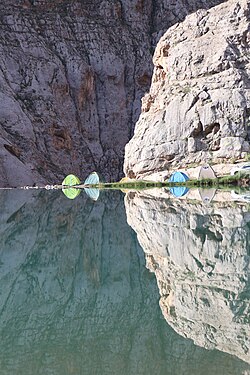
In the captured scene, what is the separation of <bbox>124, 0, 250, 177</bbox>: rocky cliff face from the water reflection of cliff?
20.2 metres

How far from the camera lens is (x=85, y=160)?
52.1 metres

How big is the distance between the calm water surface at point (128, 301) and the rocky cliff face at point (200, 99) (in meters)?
21.4

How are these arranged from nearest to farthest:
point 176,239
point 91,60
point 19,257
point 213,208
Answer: point 19,257 → point 176,239 → point 213,208 → point 91,60

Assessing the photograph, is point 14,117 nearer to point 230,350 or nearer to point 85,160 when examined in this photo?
point 85,160

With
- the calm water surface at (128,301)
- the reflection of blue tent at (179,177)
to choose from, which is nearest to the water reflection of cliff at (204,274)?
the calm water surface at (128,301)

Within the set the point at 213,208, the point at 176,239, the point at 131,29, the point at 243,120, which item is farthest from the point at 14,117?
the point at 176,239

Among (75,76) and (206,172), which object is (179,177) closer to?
(206,172)

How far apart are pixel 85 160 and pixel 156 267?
4612 centimetres

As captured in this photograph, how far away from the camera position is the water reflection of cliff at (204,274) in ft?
13.2

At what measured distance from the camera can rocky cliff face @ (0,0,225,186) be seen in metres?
49.9

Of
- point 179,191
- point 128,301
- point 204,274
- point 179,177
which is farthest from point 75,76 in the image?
point 128,301

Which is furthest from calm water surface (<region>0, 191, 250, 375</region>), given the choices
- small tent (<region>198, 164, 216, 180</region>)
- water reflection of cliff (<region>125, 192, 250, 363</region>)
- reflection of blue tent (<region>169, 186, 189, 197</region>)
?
small tent (<region>198, 164, 216, 180</region>)

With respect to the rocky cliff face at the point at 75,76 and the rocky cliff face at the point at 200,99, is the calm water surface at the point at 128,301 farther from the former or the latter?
the rocky cliff face at the point at 75,76

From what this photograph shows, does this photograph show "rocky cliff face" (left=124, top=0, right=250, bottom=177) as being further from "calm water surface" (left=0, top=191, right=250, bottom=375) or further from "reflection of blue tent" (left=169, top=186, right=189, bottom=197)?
"calm water surface" (left=0, top=191, right=250, bottom=375)
